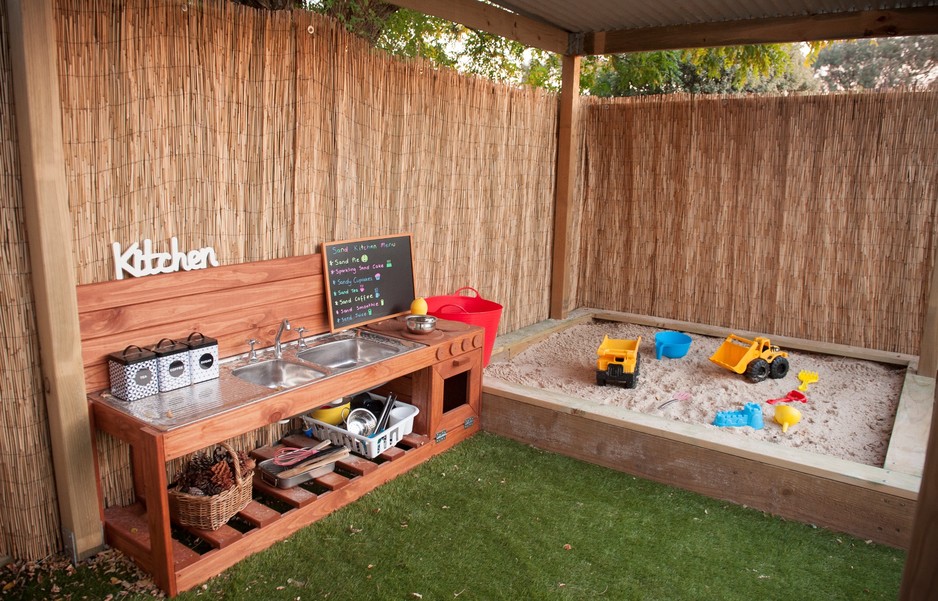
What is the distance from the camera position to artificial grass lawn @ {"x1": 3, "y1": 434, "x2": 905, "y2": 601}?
2.42m

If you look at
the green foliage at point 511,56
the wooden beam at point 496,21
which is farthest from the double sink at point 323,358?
the green foliage at point 511,56

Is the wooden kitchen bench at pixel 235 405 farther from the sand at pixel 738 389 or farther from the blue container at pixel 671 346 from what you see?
the blue container at pixel 671 346

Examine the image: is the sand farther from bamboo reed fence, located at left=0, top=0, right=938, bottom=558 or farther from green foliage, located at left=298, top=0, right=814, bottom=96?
green foliage, located at left=298, top=0, right=814, bottom=96

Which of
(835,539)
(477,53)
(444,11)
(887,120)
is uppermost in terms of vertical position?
(477,53)

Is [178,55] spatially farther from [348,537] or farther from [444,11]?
[348,537]

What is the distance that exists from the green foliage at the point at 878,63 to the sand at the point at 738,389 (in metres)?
21.0

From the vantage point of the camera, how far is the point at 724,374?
443cm

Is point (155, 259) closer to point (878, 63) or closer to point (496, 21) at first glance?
point (496, 21)

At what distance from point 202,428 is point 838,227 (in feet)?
15.3

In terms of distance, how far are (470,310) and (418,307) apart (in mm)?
729

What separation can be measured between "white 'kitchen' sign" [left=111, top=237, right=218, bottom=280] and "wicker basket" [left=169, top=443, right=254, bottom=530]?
0.76m

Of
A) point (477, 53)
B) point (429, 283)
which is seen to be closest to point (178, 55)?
point (429, 283)

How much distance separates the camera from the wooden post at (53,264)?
2178 millimetres

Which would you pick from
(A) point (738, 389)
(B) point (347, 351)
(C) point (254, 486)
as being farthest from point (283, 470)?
(A) point (738, 389)
